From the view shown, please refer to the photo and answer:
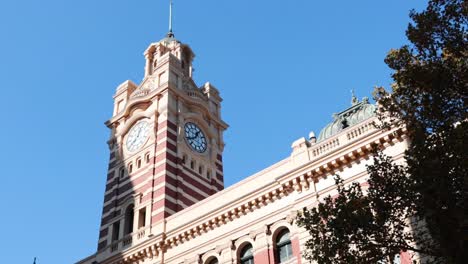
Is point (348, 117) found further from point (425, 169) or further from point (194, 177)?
point (425, 169)

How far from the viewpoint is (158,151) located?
137 ft

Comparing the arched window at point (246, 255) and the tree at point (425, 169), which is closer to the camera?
the tree at point (425, 169)

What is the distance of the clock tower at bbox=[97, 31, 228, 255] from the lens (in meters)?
39.6

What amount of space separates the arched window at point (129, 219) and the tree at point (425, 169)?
2358 cm

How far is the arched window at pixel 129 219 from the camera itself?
3969 centimetres

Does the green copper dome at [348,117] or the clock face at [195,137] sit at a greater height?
the clock face at [195,137]

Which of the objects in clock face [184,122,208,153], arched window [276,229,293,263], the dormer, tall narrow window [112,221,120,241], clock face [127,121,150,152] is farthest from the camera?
the dormer

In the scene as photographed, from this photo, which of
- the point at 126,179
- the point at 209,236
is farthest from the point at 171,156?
the point at 209,236

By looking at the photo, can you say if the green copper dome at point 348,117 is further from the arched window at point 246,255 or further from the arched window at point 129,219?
the arched window at point 129,219

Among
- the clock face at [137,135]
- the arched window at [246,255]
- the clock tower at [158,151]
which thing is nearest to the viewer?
the arched window at [246,255]

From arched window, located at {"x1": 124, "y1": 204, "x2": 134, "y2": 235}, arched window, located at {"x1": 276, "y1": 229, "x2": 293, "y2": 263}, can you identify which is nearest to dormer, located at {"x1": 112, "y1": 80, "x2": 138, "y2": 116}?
arched window, located at {"x1": 124, "y1": 204, "x2": 134, "y2": 235}

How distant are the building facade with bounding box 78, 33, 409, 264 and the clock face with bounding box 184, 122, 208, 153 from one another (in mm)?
96

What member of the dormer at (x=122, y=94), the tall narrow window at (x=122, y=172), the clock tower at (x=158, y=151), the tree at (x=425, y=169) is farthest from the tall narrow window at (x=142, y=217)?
the tree at (x=425, y=169)

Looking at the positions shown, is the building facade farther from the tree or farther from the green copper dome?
the tree
